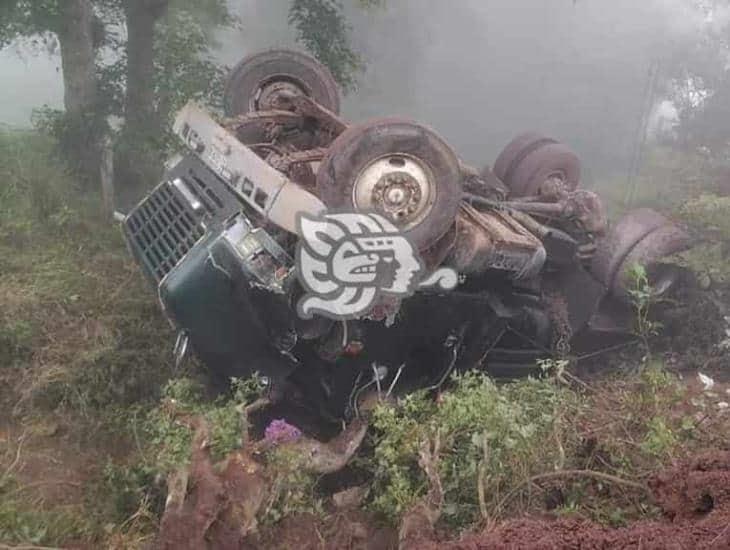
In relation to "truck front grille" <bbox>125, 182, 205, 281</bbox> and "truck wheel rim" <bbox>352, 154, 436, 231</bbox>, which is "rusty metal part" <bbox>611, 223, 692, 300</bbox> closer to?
"truck wheel rim" <bbox>352, 154, 436, 231</bbox>

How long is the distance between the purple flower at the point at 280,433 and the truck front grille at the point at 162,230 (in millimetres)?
898

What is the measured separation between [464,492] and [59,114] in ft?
20.4

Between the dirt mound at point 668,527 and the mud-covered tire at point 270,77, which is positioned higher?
the mud-covered tire at point 270,77

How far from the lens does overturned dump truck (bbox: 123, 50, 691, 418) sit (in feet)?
11.6

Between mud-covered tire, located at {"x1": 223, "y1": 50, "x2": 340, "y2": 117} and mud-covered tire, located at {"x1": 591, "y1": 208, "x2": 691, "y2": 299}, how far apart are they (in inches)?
80.9

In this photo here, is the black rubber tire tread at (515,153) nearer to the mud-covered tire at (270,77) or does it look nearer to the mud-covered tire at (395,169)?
the mud-covered tire at (270,77)

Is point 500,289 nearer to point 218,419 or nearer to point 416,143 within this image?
point 416,143

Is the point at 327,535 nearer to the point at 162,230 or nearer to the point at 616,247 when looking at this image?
the point at 162,230

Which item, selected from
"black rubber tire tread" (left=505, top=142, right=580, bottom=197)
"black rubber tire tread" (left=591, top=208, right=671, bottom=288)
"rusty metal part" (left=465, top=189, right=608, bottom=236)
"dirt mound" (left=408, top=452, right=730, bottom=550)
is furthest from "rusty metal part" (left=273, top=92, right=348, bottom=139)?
"dirt mound" (left=408, top=452, right=730, bottom=550)

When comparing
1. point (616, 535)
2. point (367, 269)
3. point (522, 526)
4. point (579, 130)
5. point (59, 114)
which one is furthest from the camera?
point (579, 130)

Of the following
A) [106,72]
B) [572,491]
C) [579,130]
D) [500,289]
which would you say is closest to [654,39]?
[579,130]

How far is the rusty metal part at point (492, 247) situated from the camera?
3766 millimetres

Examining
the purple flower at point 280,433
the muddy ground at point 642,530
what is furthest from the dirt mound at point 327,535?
the purple flower at point 280,433

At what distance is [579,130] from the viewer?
59.2 ft
